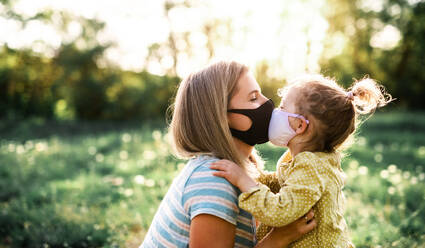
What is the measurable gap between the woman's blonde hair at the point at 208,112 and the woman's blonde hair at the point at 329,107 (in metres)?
0.44

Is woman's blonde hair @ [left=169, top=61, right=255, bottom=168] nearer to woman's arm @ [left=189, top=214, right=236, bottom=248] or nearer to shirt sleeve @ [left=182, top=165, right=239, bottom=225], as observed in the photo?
shirt sleeve @ [left=182, top=165, right=239, bottom=225]

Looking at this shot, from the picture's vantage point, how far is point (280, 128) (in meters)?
2.38

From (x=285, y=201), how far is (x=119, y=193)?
12.4 feet

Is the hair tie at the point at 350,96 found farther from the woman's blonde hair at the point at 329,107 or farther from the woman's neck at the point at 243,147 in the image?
the woman's neck at the point at 243,147

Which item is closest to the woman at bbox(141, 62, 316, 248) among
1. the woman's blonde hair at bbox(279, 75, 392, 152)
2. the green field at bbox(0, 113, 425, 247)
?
the woman's blonde hair at bbox(279, 75, 392, 152)

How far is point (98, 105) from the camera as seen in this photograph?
54.0 feet

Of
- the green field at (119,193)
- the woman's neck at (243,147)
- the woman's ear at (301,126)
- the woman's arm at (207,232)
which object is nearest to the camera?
the woman's arm at (207,232)

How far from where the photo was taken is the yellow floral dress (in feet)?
6.51

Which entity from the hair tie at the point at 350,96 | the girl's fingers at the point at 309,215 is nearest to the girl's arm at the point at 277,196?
the girl's fingers at the point at 309,215

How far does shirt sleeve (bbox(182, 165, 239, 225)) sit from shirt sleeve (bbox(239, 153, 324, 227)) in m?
0.08

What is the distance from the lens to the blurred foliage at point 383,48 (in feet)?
75.3

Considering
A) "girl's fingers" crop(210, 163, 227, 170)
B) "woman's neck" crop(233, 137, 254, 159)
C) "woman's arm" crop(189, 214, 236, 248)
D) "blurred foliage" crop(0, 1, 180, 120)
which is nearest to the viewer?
"woman's arm" crop(189, 214, 236, 248)

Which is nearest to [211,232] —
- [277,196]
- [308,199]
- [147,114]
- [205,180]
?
[205,180]

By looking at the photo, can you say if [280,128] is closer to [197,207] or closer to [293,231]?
[293,231]
